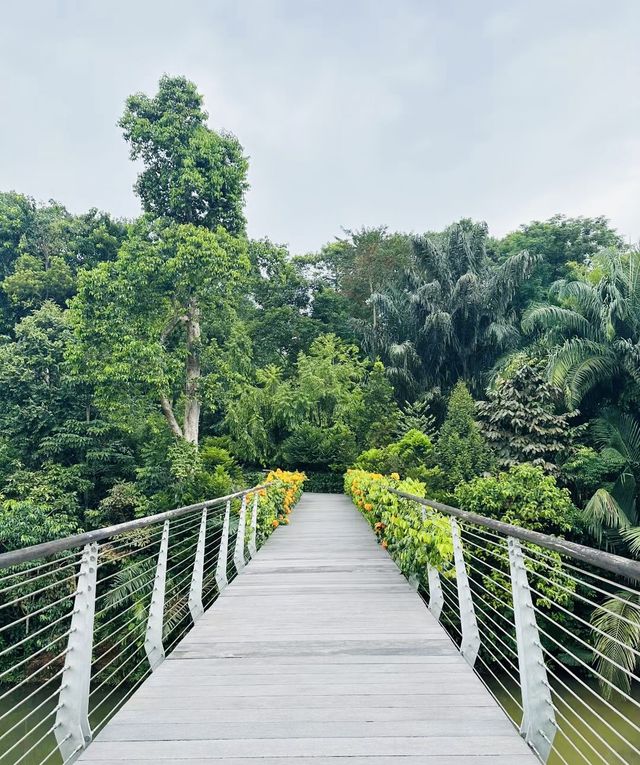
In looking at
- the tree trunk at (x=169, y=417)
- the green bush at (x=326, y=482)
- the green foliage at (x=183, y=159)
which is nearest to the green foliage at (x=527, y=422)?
the green bush at (x=326, y=482)

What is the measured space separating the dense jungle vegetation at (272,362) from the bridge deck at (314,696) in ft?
25.9

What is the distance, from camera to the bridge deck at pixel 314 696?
79.3 inches

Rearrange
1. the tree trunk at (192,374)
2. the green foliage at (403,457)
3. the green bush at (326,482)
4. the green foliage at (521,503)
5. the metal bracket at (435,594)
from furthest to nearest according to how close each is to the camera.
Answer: the green bush at (326,482)
the tree trunk at (192,374)
the green foliage at (403,457)
the green foliage at (521,503)
the metal bracket at (435,594)

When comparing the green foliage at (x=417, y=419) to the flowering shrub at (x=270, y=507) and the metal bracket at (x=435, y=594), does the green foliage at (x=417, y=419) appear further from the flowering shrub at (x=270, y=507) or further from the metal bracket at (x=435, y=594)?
the metal bracket at (x=435, y=594)

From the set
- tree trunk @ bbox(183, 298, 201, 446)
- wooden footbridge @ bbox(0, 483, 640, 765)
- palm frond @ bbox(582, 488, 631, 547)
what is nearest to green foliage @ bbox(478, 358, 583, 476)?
palm frond @ bbox(582, 488, 631, 547)

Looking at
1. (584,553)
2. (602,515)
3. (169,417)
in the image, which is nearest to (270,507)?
(584,553)

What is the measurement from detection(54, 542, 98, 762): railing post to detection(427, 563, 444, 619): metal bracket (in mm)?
2592

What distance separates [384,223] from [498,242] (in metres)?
7.28

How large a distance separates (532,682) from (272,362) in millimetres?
25507

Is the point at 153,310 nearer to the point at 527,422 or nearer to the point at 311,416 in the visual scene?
the point at 311,416

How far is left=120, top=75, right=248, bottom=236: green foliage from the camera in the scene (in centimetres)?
1920

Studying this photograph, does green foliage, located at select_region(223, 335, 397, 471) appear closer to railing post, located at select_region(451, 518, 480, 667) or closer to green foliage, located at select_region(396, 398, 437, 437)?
green foliage, located at select_region(396, 398, 437, 437)

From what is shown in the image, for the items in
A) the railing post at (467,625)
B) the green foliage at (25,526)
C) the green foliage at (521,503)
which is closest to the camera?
the railing post at (467,625)

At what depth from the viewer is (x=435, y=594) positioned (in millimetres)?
4023
